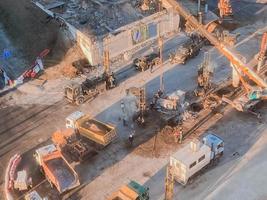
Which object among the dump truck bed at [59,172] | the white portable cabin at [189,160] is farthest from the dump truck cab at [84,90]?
the white portable cabin at [189,160]

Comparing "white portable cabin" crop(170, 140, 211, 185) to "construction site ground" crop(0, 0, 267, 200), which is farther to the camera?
"construction site ground" crop(0, 0, 267, 200)

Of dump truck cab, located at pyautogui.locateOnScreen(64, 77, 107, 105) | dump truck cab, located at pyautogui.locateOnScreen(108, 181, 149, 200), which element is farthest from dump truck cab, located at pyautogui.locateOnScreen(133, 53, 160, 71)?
dump truck cab, located at pyautogui.locateOnScreen(108, 181, 149, 200)

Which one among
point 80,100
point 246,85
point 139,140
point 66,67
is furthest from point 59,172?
point 246,85

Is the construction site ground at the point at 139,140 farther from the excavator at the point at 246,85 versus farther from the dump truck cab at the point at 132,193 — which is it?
the dump truck cab at the point at 132,193

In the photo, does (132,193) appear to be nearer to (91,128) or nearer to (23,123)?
(91,128)

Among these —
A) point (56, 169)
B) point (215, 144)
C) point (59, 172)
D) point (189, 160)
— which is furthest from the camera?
point (215, 144)

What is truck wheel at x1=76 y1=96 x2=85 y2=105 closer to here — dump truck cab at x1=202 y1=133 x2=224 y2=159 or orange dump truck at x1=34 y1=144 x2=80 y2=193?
orange dump truck at x1=34 y1=144 x2=80 y2=193

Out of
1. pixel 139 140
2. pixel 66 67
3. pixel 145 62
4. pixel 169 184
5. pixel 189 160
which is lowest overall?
pixel 139 140
